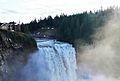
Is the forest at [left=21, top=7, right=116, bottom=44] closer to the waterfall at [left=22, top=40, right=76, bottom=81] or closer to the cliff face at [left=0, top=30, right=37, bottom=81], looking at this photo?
the waterfall at [left=22, top=40, right=76, bottom=81]

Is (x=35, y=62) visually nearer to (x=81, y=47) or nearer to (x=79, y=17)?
(x=81, y=47)

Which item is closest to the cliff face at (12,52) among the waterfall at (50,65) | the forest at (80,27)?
the waterfall at (50,65)

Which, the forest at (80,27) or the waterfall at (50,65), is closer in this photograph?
the waterfall at (50,65)

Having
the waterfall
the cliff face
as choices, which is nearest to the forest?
the waterfall

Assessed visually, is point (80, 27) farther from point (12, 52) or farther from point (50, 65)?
point (12, 52)

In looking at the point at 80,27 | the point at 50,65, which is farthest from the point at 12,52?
the point at 80,27

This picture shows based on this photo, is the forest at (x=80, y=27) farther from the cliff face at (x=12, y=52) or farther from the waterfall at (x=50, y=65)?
the cliff face at (x=12, y=52)
